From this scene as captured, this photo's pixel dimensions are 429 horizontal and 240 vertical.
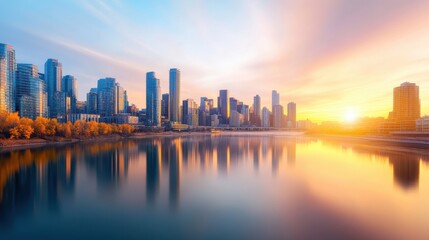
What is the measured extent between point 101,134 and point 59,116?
239ft

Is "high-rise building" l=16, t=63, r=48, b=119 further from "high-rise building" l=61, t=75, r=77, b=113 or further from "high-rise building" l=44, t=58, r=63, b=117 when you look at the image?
"high-rise building" l=61, t=75, r=77, b=113

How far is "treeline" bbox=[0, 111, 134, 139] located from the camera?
48516mm

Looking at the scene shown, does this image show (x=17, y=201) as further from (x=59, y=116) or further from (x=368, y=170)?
(x=59, y=116)

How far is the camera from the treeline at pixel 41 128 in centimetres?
4852

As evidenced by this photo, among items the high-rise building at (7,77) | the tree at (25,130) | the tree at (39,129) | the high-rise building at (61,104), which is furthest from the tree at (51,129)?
the high-rise building at (61,104)

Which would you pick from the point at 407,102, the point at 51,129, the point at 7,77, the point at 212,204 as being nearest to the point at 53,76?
the point at 7,77

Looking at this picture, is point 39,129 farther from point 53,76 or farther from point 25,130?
point 53,76

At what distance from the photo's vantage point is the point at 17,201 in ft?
47.2

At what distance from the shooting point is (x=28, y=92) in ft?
359

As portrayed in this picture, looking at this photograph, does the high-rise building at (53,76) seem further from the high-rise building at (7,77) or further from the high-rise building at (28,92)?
the high-rise building at (7,77)

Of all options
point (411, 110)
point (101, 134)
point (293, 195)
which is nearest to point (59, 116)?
point (101, 134)

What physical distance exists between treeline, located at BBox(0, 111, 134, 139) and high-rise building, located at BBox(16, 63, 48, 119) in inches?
2047

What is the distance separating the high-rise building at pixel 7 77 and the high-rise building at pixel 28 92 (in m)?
3.96

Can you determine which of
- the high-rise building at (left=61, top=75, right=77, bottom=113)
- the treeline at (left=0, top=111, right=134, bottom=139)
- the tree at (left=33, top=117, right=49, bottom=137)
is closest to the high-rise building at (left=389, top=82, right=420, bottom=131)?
the treeline at (left=0, top=111, right=134, bottom=139)
